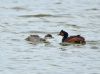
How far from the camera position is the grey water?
67.9 feet

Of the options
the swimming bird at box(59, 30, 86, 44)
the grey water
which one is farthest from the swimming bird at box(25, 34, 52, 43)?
the swimming bird at box(59, 30, 86, 44)

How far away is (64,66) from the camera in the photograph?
20.7 m

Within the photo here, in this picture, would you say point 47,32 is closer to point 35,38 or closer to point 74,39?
point 35,38

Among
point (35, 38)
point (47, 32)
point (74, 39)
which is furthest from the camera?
point (47, 32)

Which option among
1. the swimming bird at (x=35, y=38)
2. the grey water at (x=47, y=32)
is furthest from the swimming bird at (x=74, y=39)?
the swimming bird at (x=35, y=38)

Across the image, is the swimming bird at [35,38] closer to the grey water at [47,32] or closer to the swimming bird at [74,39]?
the grey water at [47,32]

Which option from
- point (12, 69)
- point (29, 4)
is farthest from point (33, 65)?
point (29, 4)

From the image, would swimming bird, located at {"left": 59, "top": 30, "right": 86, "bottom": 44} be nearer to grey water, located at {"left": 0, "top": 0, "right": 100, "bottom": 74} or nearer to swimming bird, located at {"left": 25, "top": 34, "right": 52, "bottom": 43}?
grey water, located at {"left": 0, "top": 0, "right": 100, "bottom": 74}

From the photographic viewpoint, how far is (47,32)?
1059 inches

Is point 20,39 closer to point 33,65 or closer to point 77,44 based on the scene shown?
point 77,44

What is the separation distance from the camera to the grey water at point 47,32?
67.9ft

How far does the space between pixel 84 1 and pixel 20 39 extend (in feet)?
36.4

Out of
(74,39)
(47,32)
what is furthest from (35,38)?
(47,32)

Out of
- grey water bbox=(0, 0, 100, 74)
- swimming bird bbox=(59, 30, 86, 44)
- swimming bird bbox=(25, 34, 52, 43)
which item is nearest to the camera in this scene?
grey water bbox=(0, 0, 100, 74)
